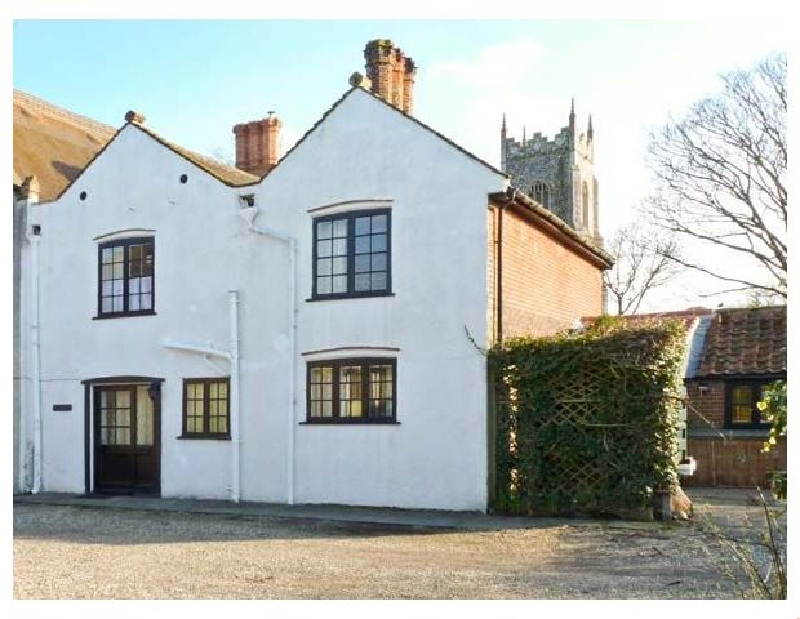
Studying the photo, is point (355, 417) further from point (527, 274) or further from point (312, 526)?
point (527, 274)

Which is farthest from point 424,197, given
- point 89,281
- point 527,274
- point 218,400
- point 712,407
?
point 712,407

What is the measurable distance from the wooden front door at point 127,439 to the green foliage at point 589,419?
736 cm

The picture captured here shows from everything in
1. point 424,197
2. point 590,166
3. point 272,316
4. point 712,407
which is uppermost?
point 590,166

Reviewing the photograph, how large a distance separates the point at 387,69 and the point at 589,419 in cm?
827

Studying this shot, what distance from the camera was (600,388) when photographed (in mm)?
13430

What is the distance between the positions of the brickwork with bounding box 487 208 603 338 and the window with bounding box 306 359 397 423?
7.06ft

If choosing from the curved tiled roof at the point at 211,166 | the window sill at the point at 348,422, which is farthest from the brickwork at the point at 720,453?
the curved tiled roof at the point at 211,166

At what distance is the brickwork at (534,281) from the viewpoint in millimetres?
15266

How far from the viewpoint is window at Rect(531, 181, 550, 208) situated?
227ft

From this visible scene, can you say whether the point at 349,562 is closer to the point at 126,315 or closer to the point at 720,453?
the point at 126,315

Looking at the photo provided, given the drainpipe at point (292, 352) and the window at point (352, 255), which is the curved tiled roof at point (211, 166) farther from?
the window at point (352, 255)

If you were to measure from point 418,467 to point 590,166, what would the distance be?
6254cm

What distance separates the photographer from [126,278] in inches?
710
